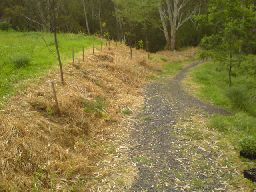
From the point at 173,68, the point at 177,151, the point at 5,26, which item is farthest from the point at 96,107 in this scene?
the point at 5,26

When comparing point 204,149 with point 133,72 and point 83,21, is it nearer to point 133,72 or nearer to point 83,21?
point 133,72

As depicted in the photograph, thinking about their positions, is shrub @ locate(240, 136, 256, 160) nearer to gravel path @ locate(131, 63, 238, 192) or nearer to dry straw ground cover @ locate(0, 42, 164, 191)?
gravel path @ locate(131, 63, 238, 192)

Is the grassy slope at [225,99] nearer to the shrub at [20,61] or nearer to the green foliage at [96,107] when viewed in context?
the green foliage at [96,107]

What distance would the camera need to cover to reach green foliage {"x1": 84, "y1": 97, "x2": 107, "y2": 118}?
60.5 feet

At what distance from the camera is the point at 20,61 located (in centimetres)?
2342

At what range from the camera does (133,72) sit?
97.0 feet

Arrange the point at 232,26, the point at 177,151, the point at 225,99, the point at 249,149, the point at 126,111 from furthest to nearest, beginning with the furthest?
the point at 232,26 → the point at 225,99 → the point at 126,111 → the point at 177,151 → the point at 249,149

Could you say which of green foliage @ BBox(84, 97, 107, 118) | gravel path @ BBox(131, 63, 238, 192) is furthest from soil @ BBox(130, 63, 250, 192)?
green foliage @ BBox(84, 97, 107, 118)

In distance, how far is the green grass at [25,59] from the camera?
2000 cm

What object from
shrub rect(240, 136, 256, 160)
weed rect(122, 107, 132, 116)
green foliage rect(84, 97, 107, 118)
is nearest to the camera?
shrub rect(240, 136, 256, 160)

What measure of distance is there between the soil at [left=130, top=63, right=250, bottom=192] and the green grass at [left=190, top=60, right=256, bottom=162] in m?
1.00

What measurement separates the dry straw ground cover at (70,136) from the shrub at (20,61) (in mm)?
2755

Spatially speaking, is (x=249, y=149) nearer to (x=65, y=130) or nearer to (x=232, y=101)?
Result: (x=65, y=130)

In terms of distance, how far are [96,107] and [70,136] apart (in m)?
3.92
